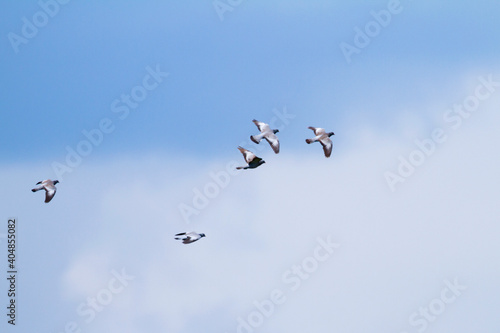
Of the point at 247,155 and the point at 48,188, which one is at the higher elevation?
the point at 48,188

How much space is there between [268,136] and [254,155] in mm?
2559

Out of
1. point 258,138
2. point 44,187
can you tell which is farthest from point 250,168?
point 44,187

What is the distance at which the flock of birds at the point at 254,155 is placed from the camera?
9712 centimetres

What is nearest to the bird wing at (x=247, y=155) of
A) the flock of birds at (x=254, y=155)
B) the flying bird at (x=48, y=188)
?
the flock of birds at (x=254, y=155)

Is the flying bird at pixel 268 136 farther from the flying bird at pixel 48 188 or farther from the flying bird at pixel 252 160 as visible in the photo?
the flying bird at pixel 48 188

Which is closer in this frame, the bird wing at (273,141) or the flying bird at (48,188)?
the bird wing at (273,141)

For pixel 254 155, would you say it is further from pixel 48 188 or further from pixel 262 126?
pixel 48 188

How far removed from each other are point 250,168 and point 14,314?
66.7ft

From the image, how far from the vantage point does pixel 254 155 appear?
9694cm

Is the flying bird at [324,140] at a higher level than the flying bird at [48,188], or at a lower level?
lower

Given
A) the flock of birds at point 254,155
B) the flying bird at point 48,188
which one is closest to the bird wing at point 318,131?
the flock of birds at point 254,155

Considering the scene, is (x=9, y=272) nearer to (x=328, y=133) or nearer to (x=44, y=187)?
(x=44, y=187)

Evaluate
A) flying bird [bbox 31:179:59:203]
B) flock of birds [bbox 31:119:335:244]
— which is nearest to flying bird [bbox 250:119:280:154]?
flock of birds [bbox 31:119:335:244]

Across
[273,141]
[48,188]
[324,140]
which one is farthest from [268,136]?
[48,188]
